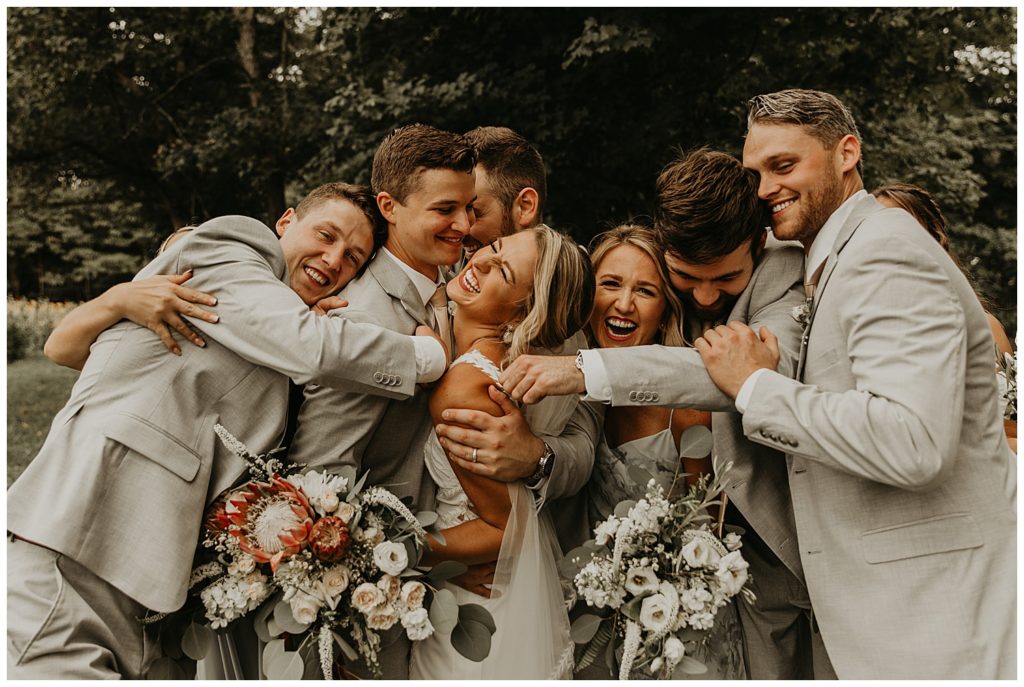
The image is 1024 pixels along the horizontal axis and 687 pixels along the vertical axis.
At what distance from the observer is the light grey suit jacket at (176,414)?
3211mm

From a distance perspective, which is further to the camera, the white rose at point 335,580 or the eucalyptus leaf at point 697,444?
the eucalyptus leaf at point 697,444

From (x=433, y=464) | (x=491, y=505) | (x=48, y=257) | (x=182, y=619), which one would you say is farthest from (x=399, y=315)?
(x=48, y=257)

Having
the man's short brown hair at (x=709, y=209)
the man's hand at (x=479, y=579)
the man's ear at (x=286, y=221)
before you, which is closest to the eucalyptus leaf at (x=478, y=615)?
the man's hand at (x=479, y=579)

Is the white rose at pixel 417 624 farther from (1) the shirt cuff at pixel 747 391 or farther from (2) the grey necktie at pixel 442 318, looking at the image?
(1) the shirt cuff at pixel 747 391

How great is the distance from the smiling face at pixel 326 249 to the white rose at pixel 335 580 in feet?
4.13

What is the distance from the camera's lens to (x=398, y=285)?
3812 millimetres

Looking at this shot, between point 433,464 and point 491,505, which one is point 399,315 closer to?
point 433,464

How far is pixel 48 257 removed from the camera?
30.8 metres

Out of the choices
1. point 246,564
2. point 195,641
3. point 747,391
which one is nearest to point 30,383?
point 195,641

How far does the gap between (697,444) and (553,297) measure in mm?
869

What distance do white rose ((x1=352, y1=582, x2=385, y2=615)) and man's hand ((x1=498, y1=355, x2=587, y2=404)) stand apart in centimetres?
93

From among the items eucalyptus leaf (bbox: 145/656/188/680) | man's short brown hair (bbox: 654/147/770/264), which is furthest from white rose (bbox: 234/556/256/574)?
man's short brown hair (bbox: 654/147/770/264)

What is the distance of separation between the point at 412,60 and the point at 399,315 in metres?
10.7

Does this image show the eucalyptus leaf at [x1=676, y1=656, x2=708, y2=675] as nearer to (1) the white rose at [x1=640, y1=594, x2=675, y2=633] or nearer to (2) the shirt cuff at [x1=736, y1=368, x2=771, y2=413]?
(1) the white rose at [x1=640, y1=594, x2=675, y2=633]
